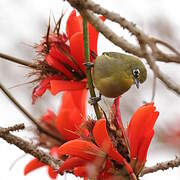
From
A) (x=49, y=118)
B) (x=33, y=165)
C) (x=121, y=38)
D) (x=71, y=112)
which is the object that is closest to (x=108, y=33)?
(x=121, y=38)

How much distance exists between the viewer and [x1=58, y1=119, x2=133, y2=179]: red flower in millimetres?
1489

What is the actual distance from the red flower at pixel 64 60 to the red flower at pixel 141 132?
383mm

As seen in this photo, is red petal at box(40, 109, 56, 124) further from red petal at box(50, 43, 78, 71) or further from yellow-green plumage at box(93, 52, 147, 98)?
yellow-green plumage at box(93, 52, 147, 98)

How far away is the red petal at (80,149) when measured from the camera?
1.49 m

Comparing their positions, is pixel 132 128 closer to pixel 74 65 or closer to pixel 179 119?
pixel 74 65

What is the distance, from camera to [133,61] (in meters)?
1.85

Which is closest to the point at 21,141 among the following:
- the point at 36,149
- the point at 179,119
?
the point at 36,149

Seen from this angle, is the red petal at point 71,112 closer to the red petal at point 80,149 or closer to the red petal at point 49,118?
the red petal at point 49,118

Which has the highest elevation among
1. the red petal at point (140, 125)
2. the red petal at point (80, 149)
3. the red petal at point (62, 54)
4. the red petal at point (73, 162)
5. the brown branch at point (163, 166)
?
the red petal at point (62, 54)

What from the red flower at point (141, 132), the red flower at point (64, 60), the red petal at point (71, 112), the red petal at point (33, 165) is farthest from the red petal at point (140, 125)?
the red petal at point (33, 165)

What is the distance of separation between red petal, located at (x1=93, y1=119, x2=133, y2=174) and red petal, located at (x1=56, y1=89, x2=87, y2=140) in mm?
546

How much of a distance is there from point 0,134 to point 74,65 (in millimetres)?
381

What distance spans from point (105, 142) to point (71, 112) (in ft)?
2.11

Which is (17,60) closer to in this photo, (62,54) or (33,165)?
(62,54)
